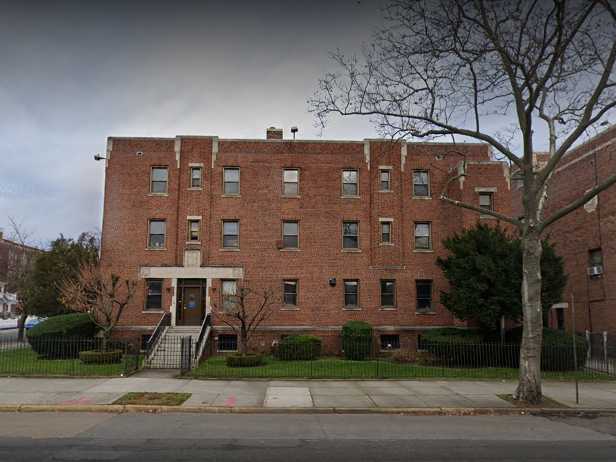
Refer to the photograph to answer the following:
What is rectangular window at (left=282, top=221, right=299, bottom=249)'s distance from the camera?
2711cm

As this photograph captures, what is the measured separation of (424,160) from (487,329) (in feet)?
31.4

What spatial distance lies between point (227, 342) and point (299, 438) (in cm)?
1651

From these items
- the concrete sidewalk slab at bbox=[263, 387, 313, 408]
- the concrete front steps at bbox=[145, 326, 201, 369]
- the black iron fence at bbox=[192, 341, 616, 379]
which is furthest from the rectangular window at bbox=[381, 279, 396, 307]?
the concrete sidewalk slab at bbox=[263, 387, 313, 408]

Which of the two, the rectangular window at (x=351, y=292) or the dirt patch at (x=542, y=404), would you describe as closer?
the dirt patch at (x=542, y=404)

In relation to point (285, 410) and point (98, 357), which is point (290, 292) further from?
point (285, 410)

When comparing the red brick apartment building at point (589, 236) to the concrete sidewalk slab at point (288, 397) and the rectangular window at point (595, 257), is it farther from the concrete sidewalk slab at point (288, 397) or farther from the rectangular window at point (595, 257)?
the concrete sidewalk slab at point (288, 397)

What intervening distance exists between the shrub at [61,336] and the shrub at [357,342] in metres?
11.1

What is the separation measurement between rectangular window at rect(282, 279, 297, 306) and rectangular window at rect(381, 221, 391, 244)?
517 centimetres

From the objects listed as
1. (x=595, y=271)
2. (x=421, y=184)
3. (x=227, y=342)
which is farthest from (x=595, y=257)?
(x=227, y=342)

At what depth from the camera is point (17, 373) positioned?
57.6ft

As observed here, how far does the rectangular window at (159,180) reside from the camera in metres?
27.1

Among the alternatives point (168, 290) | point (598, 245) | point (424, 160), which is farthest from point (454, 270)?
point (168, 290)

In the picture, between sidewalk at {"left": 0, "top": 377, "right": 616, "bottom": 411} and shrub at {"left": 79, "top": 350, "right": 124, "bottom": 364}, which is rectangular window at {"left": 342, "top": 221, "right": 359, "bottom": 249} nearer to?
sidewalk at {"left": 0, "top": 377, "right": 616, "bottom": 411}

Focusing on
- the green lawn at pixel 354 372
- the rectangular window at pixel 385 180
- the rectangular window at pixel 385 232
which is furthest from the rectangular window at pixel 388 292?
the green lawn at pixel 354 372
